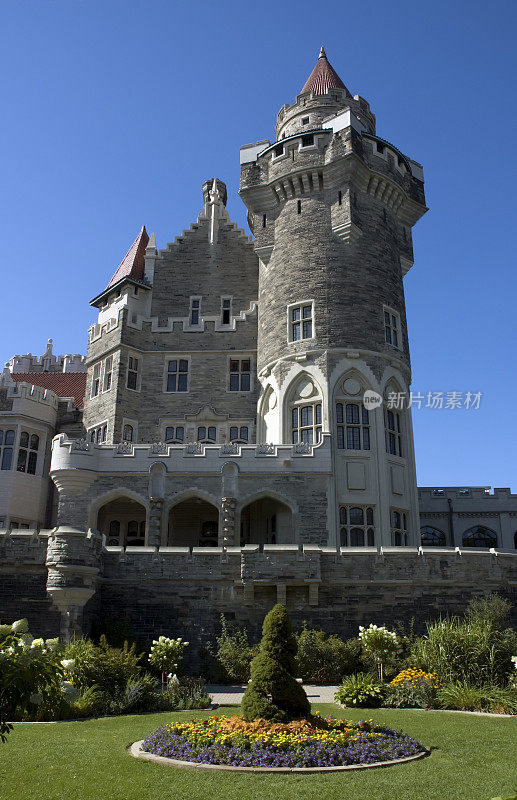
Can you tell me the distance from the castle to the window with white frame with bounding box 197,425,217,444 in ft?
0.25

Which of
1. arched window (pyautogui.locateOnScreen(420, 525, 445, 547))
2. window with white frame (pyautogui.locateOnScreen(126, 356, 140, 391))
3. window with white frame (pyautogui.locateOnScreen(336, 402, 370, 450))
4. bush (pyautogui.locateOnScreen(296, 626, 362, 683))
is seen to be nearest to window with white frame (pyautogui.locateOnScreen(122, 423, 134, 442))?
window with white frame (pyautogui.locateOnScreen(126, 356, 140, 391))

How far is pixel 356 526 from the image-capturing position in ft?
99.5

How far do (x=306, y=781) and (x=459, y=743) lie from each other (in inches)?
154

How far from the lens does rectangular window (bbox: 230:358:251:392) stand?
37.0 metres

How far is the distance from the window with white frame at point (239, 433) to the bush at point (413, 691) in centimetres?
1859

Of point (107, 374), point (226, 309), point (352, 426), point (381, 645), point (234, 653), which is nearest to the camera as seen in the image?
point (381, 645)

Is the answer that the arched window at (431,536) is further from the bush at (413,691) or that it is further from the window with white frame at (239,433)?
the bush at (413,691)

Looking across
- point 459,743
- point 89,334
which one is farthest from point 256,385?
point 459,743

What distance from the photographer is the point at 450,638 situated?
19406 millimetres

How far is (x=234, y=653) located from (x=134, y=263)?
2498 centimetres

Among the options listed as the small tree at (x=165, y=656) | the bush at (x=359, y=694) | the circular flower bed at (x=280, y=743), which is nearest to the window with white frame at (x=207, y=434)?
the small tree at (x=165, y=656)

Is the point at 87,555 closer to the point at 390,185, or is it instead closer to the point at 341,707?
the point at 341,707

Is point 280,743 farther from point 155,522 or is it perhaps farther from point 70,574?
point 155,522

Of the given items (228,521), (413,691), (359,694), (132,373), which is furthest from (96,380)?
(413,691)
